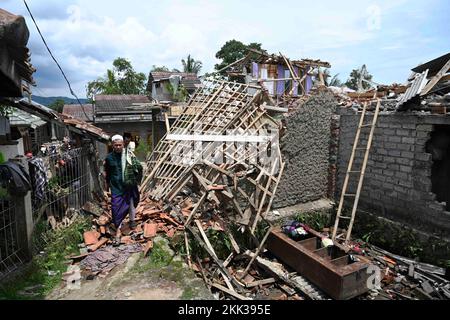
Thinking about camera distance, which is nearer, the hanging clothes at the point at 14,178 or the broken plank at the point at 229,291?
the hanging clothes at the point at 14,178

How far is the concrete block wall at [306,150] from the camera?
26.6 ft

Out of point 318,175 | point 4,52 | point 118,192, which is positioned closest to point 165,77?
point 318,175

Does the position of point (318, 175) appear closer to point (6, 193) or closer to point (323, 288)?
point (323, 288)

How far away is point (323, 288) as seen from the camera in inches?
225

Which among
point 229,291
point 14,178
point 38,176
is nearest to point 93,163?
point 38,176

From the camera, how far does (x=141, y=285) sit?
407 centimetres

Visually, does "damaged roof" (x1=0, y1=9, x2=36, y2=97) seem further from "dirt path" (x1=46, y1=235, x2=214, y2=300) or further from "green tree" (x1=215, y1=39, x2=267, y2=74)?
"green tree" (x1=215, y1=39, x2=267, y2=74)

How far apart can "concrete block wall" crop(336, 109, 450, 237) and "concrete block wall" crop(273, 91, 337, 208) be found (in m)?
0.63

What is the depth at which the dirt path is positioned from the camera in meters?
3.86

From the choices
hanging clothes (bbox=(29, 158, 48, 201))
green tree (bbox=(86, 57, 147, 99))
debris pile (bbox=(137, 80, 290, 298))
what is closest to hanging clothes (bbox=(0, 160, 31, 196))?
hanging clothes (bbox=(29, 158, 48, 201))

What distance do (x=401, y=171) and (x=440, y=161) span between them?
0.83m

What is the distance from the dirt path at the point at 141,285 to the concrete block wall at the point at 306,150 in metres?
4.34

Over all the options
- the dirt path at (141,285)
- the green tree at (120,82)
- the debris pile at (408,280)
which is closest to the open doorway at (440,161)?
the debris pile at (408,280)

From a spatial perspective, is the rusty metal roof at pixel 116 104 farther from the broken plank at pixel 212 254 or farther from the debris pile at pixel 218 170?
the broken plank at pixel 212 254
